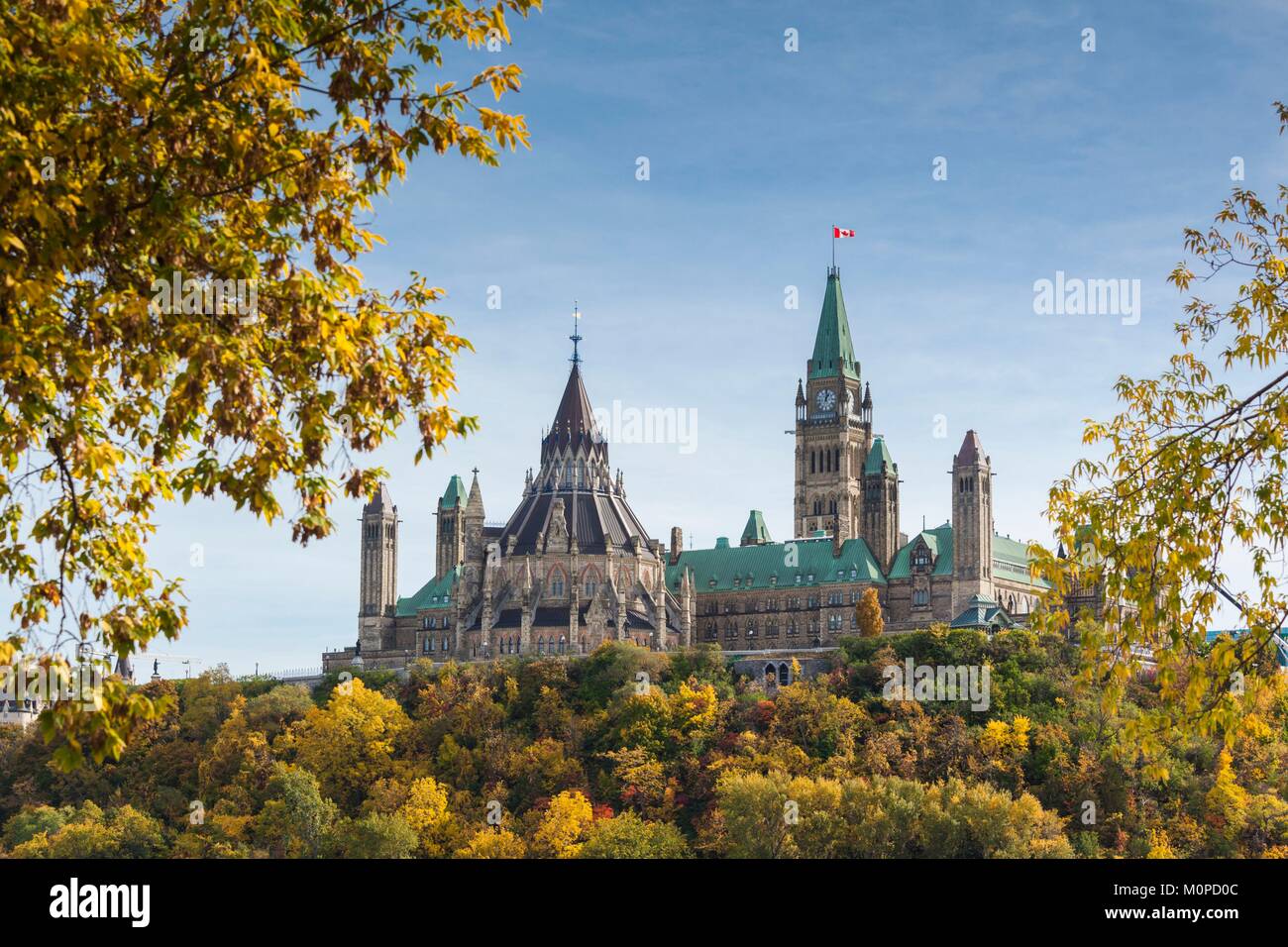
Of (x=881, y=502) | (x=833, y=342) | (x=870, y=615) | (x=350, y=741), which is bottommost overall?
(x=350, y=741)

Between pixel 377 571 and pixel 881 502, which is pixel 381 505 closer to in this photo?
pixel 377 571

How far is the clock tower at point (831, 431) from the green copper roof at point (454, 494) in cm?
3194

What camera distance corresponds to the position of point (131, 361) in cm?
2544

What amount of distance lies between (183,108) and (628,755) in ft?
342

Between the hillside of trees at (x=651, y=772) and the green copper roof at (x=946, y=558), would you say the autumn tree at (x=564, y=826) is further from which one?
the green copper roof at (x=946, y=558)

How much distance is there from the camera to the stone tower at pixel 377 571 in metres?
175

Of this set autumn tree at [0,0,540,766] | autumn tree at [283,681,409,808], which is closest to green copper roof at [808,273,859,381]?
autumn tree at [283,681,409,808]

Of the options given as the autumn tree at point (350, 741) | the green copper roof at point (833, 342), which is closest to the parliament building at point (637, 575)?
the green copper roof at point (833, 342)

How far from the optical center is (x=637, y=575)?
165 m

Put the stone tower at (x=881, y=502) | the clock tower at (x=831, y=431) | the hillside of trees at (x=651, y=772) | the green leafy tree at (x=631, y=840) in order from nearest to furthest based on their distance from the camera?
the hillside of trees at (x=651, y=772) < the green leafy tree at (x=631, y=840) < the stone tower at (x=881, y=502) < the clock tower at (x=831, y=431)

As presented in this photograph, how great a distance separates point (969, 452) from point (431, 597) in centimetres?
4945

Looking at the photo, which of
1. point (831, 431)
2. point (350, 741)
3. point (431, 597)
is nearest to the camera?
point (350, 741)

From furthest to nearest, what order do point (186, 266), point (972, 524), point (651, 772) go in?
point (972, 524) → point (651, 772) → point (186, 266)

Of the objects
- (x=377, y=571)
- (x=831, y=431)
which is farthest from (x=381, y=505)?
(x=831, y=431)
